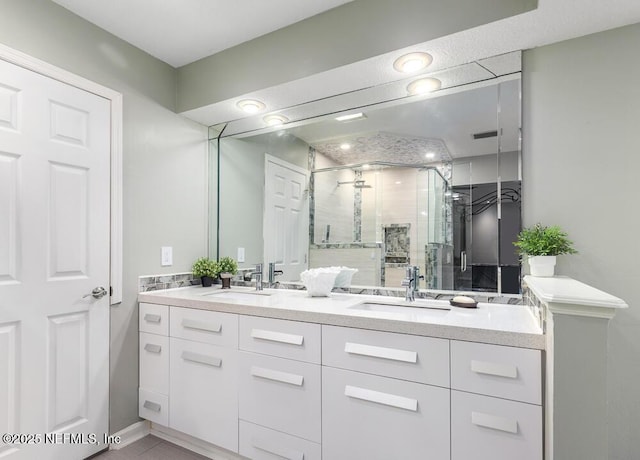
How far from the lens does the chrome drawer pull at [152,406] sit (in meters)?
2.12

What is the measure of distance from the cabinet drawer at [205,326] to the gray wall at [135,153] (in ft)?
1.27

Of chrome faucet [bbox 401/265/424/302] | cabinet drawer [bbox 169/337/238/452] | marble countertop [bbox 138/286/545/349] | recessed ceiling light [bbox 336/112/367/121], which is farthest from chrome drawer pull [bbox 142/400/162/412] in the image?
recessed ceiling light [bbox 336/112/367/121]

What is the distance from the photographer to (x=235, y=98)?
7.39 ft

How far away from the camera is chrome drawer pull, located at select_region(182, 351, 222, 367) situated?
190 cm

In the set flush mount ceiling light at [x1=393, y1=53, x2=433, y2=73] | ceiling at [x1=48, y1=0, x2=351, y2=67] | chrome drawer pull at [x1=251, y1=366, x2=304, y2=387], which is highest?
ceiling at [x1=48, y1=0, x2=351, y2=67]

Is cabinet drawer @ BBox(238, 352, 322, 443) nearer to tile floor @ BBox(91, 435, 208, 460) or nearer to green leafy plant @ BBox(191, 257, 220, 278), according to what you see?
tile floor @ BBox(91, 435, 208, 460)

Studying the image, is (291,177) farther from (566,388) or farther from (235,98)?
(566,388)

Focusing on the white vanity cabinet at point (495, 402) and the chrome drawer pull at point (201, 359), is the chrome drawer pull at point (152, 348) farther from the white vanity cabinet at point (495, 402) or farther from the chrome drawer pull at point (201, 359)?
the white vanity cabinet at point (495, 402)

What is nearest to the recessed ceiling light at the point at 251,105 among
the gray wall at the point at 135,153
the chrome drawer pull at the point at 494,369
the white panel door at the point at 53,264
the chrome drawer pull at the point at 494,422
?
the gray wall at the point at 135,153

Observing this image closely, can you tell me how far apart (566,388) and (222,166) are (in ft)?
8.34

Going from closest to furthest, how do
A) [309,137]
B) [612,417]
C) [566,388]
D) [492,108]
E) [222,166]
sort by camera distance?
[566,388] → [612,417] → [492,108] → [309,137] → [222,166]

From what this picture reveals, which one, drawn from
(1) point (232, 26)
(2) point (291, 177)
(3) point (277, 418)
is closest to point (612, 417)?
(3) point (277, 418)

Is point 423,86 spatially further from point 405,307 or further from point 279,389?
point 279,389

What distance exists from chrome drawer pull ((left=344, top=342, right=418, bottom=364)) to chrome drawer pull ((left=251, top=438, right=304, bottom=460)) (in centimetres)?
59
